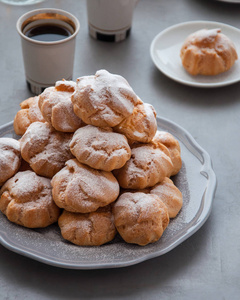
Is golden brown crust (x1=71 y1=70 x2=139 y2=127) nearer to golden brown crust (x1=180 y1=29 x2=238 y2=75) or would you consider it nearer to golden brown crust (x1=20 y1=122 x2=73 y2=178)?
golden brown crust (x1=20 y1=122 x2=73 y2=178)

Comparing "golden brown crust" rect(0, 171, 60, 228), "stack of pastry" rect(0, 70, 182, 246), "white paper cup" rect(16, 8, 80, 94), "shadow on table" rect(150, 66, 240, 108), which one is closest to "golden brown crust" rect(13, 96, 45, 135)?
"stack of pastry" rect(0, 70, 182, 246)

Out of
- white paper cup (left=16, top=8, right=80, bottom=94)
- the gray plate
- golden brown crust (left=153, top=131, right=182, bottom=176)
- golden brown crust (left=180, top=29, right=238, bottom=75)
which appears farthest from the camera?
golden brown crust (left=180, top=29, right=238, bottom=75)

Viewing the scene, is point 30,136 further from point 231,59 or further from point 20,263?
point 231,59

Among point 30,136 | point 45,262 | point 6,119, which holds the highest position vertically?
point 30,136

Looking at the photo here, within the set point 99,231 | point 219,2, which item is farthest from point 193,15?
point 99,231

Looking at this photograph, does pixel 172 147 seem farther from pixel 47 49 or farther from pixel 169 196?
pixel 47 49

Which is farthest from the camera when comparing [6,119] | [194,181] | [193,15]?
[193,15]
